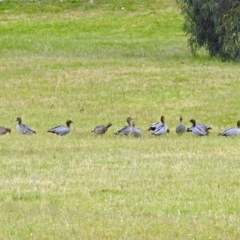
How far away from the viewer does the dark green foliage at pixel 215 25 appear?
116ft

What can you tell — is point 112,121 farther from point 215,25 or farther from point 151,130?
point 215,25

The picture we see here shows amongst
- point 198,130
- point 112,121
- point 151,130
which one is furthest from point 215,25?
point 198,130

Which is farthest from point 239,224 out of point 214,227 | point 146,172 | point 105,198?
point 146,172

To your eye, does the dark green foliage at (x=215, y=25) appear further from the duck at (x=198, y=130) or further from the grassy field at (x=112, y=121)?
the duck at (x=198, y=130)

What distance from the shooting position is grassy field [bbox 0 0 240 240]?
493 inches

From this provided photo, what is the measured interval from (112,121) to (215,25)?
10.8 meters

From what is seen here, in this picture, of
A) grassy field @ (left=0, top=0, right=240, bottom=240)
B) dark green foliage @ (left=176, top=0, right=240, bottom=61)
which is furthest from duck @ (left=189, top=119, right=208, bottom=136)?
dark green foliage @ (left=176, top=0, right=240, bottom=61)

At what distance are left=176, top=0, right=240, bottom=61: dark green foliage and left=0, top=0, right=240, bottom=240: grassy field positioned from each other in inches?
29.4

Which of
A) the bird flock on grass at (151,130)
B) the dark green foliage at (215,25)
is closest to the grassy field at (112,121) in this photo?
the bird flock on grass at (151,130)

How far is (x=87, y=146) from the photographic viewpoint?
2017 centimetres

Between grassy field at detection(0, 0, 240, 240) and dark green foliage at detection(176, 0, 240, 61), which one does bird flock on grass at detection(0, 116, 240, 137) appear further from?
dark green foliage at detection(176, 0, 240, 61)

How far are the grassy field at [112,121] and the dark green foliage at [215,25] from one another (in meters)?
0.75

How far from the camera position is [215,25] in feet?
117

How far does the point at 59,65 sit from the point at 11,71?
6.06 feet
